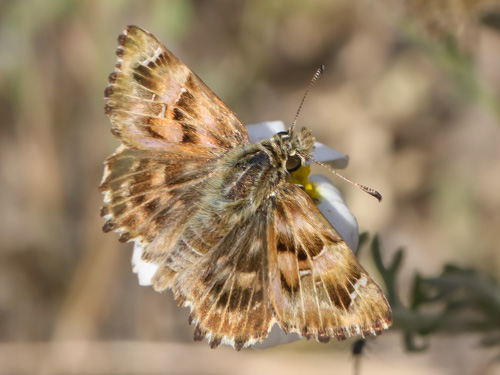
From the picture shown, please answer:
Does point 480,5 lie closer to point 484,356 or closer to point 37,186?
point 484,356

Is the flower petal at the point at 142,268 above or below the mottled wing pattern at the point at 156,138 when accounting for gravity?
below

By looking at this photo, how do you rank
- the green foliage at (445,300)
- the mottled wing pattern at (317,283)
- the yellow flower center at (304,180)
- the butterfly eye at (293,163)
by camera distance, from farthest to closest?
the green foliage at (445,300)
the yellow flower center at (304,180)
the butterfly eye at (293,163)
the mottled wing pattern at (317,283)

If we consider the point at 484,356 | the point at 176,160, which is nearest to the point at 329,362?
the point at 484,356

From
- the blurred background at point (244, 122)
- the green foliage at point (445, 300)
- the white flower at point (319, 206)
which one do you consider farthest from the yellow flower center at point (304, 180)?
the blurred background at point (244, 122)

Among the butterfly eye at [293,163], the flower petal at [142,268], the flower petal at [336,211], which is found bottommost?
the flower petal at [142,268]

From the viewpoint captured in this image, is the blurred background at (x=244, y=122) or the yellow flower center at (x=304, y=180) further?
the blurred background at (x=244, y=122)

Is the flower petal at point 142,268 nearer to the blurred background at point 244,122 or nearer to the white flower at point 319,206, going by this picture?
the white flower at point 319,206

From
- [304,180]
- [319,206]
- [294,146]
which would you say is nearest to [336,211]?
[319,206]

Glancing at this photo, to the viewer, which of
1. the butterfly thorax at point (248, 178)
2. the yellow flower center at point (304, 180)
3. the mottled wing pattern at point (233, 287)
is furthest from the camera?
the yellow flower center at point (304, 180)
